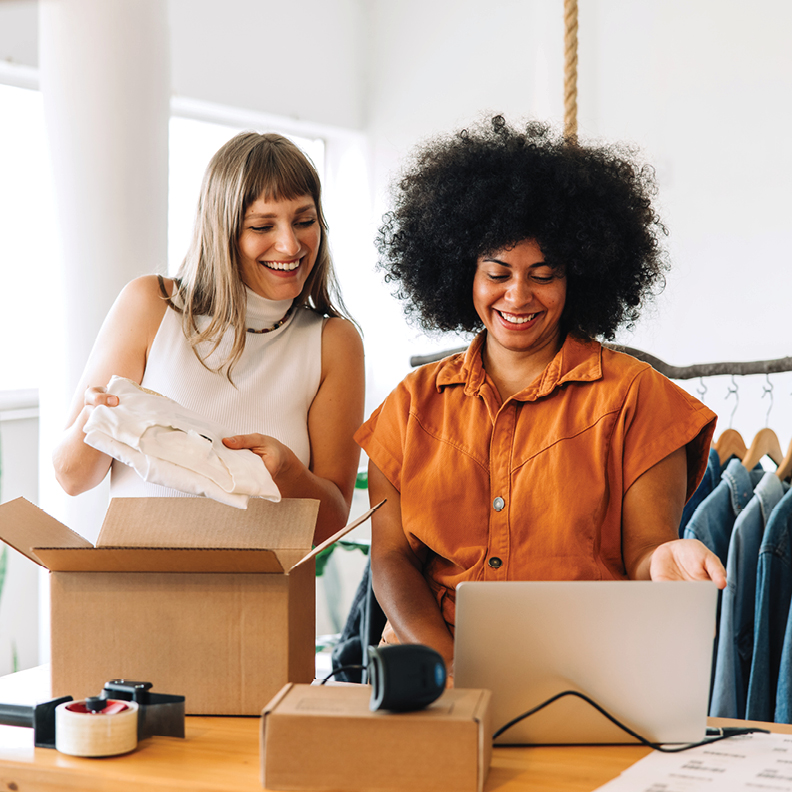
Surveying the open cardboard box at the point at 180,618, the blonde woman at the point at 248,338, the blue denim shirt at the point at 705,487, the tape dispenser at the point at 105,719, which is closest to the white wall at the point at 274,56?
the blonde woman at the point at 248,338

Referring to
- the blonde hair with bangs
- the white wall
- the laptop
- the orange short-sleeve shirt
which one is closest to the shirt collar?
the orange short-sleeve shirt

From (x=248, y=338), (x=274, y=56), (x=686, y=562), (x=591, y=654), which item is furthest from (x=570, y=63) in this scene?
(x=274, y=56)

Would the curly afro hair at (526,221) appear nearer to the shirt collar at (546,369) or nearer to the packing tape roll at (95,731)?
the shirt collar at (546,369)

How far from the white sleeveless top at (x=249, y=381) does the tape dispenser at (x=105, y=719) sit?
591 millimetres

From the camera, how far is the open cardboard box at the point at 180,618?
1.15 m

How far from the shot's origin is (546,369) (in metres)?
1.55

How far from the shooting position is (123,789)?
3.24ft

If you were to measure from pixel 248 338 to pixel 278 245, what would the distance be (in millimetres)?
193

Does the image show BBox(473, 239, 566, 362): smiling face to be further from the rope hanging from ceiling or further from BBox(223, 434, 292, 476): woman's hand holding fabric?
the rope hanging from ceiling

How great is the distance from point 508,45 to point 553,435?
9.82 feet

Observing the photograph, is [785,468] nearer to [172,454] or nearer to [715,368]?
[715,368]

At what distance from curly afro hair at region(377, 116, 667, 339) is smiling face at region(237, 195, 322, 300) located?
161 mm

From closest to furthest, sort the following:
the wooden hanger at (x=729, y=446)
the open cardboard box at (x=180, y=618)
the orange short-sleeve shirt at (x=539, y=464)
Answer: the open cardboard box at (x=180, y=618) → the orange short-sleeve shirt at (x=539, y=464) → the wooden hanger at (x=729, y=446)

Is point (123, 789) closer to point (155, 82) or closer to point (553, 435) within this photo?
point (553, 435)
